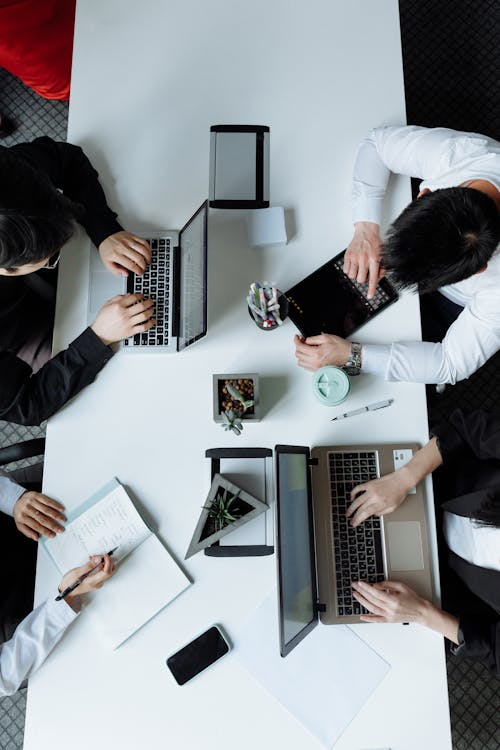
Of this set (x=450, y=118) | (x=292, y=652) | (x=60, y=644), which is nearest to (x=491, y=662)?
(x=292, y=652)

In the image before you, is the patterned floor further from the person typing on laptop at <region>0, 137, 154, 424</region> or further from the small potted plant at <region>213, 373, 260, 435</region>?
the small potted plant at <region>213, 373, 260, 435</region>

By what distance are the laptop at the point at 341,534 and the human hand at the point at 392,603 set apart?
3 cm

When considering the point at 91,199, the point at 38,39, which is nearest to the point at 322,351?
the point at 91,199

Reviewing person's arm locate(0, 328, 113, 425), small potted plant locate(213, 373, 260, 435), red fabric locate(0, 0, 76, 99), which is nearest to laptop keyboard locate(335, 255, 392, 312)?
small potted plant locate(213, 373, 260, 435)

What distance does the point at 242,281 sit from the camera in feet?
4.08

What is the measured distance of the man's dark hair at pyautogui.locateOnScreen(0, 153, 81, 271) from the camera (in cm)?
102

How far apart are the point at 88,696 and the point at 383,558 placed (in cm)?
66

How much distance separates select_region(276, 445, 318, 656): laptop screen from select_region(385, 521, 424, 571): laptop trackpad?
0.55 feet

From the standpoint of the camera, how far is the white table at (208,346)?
Result: 1064 mm

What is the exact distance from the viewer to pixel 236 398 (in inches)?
44.1

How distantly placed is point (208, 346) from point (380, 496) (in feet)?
1.61

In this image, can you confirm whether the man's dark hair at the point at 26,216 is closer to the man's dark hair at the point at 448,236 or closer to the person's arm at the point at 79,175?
the person's arm at the point at 79,175

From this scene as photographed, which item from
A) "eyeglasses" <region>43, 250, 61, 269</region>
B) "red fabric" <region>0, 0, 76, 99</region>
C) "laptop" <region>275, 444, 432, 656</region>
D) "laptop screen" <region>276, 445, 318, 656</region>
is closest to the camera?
"laptop screen" <region>276, 445, 318, 656</region>

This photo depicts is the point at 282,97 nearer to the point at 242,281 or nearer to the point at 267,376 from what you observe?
the point at 242,281
